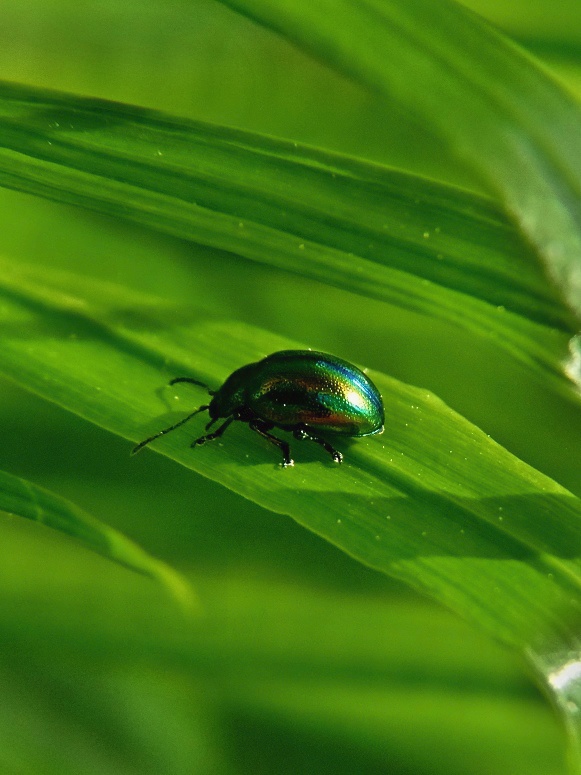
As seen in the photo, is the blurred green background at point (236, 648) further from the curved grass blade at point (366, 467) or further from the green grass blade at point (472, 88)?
the curved grass blade at point (366, 467)

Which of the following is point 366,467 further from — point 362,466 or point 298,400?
point 298,400

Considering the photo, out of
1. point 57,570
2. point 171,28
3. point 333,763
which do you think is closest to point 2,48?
point 171,28

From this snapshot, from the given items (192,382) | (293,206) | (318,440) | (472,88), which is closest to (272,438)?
(318,440)

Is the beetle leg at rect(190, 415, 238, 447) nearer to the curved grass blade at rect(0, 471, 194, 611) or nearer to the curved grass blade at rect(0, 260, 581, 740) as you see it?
the curved grass blade at rect(0, 260, 581, 740)

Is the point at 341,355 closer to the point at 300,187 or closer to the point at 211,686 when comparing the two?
the point at 300,187

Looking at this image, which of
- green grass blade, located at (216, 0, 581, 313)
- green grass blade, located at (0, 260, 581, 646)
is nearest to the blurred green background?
green grass blade, located at (216, 0, 581, 313)
